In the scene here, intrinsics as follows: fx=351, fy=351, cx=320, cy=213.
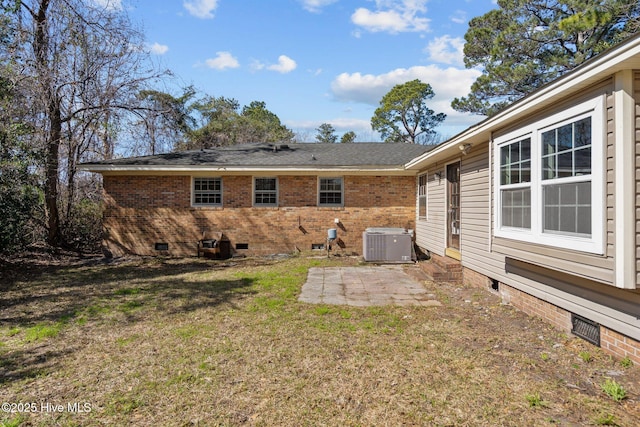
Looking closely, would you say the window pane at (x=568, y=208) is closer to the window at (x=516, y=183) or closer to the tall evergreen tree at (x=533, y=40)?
the window at (x=516, y=183)

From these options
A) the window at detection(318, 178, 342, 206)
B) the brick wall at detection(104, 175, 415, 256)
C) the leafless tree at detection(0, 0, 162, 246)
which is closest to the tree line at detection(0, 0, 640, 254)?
the leafless tree at detection(0, 0, 162, 246)

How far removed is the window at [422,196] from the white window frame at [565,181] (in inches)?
181

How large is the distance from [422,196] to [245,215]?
5.38 metres

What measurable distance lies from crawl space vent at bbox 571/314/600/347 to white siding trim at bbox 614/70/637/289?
965mm

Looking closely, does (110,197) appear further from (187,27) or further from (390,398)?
(390,398)

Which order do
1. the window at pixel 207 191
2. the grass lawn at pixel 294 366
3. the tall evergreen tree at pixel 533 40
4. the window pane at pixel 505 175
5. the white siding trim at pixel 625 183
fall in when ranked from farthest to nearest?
the tall evergreen tree at pixel 533 40 < the window at pixel 207 191 < the window pane at pixel 505 175 < the white siding trim at pixel 625 183 < the grass lawn at pixel 294 366

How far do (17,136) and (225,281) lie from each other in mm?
6025

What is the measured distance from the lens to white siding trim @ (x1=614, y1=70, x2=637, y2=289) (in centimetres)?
297

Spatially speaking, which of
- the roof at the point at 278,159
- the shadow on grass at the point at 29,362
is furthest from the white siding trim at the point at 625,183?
the roof at the point at 278,159

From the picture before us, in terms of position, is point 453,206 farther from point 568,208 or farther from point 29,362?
point 29,362

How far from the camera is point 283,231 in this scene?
10898 millimetres

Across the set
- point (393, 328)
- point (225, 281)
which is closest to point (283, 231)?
point (225, 281)

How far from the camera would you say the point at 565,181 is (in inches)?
149

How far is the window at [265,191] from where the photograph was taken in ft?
36.0
